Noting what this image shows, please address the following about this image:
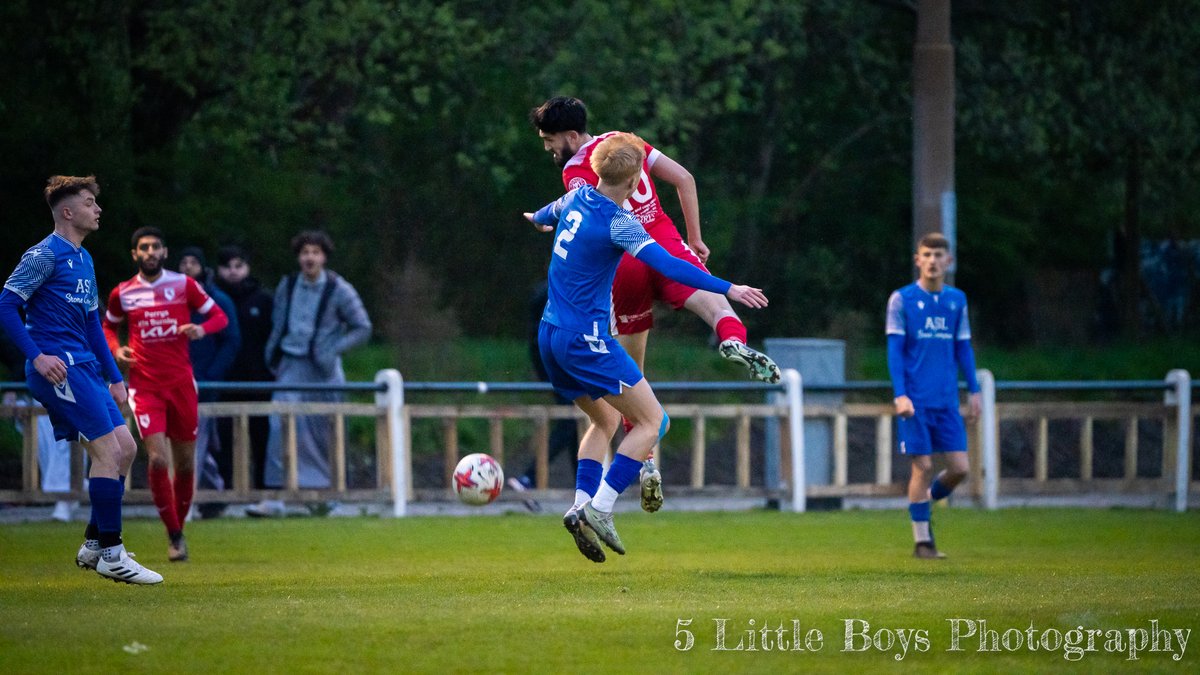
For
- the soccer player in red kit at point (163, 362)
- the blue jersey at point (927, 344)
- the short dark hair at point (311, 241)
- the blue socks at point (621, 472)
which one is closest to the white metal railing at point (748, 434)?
the short dark hair at point (311, 241)

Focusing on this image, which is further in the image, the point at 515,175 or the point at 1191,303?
the point at 1191,303

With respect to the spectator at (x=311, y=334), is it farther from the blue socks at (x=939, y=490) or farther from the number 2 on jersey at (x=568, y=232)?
the number 2 on jersey at (x=568, y=232)

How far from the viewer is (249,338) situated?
1662 cm

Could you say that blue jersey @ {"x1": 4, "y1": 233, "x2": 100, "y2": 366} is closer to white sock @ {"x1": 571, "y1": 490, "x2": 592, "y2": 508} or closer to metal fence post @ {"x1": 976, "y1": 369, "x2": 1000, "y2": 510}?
white sock @ {"x1": 571, "y1": 490, "x2": 592, "y2": 508}

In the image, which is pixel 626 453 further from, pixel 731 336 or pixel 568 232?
pixel 568 232

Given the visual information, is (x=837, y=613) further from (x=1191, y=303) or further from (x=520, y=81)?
(x=1191, y=303)

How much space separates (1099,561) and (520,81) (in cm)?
Result: 1544

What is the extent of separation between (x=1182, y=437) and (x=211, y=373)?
384 inches

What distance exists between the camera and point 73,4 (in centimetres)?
2003

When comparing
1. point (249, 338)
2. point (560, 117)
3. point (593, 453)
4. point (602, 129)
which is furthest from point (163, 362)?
point (602, 129)

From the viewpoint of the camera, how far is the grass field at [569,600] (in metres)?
6.60

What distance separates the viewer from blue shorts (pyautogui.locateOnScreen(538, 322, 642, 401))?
9008mm

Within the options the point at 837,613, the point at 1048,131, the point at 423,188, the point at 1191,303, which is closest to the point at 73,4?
the point at 423,188

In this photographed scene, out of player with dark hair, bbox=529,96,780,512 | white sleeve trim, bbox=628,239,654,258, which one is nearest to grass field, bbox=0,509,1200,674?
player with dark hair, bbox=529,96,780,512
